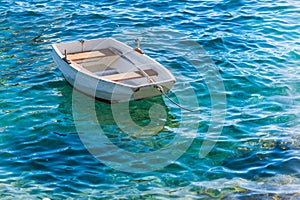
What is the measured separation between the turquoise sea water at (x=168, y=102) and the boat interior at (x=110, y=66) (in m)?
0.78

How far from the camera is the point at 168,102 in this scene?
15562mm

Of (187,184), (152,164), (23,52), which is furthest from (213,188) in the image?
(23,52)

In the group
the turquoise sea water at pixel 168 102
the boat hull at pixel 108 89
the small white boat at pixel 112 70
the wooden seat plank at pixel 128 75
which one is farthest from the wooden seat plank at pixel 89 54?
the wooden seat plank at pixel 128 75

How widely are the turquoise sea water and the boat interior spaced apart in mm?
784

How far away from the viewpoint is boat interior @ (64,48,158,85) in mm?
15338

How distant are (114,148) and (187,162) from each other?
1965mm

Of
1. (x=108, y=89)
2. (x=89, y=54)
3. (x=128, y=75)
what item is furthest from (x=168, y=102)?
(x=89, y=54)

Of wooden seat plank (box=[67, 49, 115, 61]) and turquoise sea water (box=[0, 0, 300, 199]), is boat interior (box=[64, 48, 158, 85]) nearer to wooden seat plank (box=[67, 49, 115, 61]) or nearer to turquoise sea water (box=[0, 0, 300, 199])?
wooden seat plank (box=[67, 49, 115, 61])

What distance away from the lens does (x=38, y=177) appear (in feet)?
39.5

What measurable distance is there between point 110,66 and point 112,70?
29 cm

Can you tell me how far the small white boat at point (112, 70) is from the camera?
47.4ft

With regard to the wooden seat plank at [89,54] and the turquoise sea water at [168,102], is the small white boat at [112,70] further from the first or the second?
the turquoise sea water at [168,102]

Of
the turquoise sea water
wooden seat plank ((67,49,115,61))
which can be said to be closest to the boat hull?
the turquoise sea water

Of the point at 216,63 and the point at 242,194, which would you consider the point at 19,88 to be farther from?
the point at 242,194
